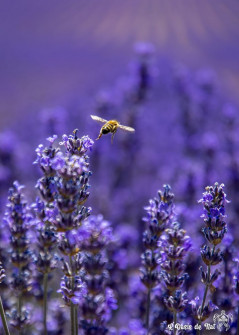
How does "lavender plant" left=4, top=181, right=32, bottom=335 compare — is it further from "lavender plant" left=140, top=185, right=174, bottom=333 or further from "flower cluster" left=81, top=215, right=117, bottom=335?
"lavender plant" left=140, top=185, right=174, bottom=333

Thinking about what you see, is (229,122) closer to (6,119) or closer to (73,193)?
(73,193)

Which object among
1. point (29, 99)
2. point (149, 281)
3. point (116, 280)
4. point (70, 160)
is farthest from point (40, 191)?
point (29, 99)

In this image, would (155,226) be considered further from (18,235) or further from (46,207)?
(18,235)

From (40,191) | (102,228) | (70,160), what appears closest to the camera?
(102,228)

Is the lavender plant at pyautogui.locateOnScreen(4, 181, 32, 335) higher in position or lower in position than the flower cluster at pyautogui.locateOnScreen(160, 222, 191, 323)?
higher

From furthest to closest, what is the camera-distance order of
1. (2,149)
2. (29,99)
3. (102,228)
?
(29,99)
(2,149)
(102,228)

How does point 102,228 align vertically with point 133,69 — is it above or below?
below

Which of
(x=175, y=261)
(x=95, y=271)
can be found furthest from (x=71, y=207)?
(x=175, y=261)
